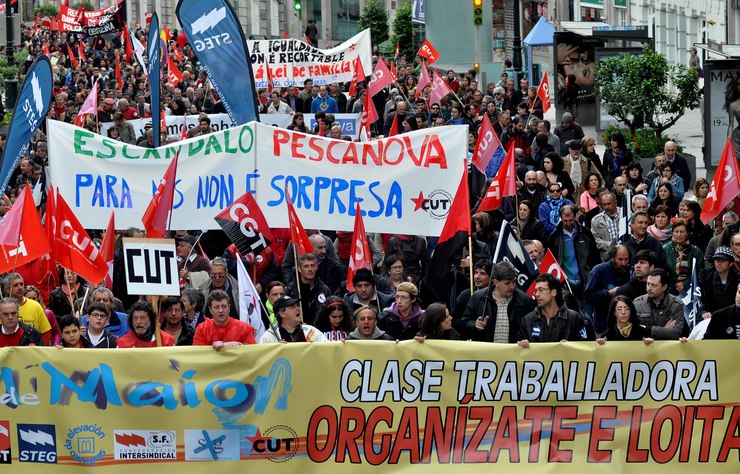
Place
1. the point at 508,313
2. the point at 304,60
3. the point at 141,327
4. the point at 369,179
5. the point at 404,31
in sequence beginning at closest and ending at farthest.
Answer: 1. the point at 141,327
2. the point at 508,313
3. the point at 369,179
4. the point at 304,60
5. the point at 404,31

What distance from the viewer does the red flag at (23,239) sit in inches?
466

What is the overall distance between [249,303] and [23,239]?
201 cm

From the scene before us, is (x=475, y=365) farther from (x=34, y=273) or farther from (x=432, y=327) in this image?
(x=34, y=273)

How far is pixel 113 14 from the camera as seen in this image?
44906 mm

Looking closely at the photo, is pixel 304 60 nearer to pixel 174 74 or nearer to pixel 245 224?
pixel 174 74

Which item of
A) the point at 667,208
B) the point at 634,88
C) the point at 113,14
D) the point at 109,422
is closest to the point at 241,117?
the point at 667,208

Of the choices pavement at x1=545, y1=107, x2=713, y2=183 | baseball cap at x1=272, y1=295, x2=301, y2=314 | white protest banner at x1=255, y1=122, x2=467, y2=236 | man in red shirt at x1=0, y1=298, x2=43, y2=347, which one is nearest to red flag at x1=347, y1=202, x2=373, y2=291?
white protest banner at x1=255, y1=122, x2=467, y2=236

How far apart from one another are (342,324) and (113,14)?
3561 cm

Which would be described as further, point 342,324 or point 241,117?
point 241,117

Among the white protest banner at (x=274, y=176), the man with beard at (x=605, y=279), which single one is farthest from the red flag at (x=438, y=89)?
the man with beard at (x=605, y=279)

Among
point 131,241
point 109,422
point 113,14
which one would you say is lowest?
point 109,422

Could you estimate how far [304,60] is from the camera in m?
27.3

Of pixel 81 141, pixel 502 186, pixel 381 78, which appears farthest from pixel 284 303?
pixel 381 78

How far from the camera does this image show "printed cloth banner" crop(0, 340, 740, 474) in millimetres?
9086
